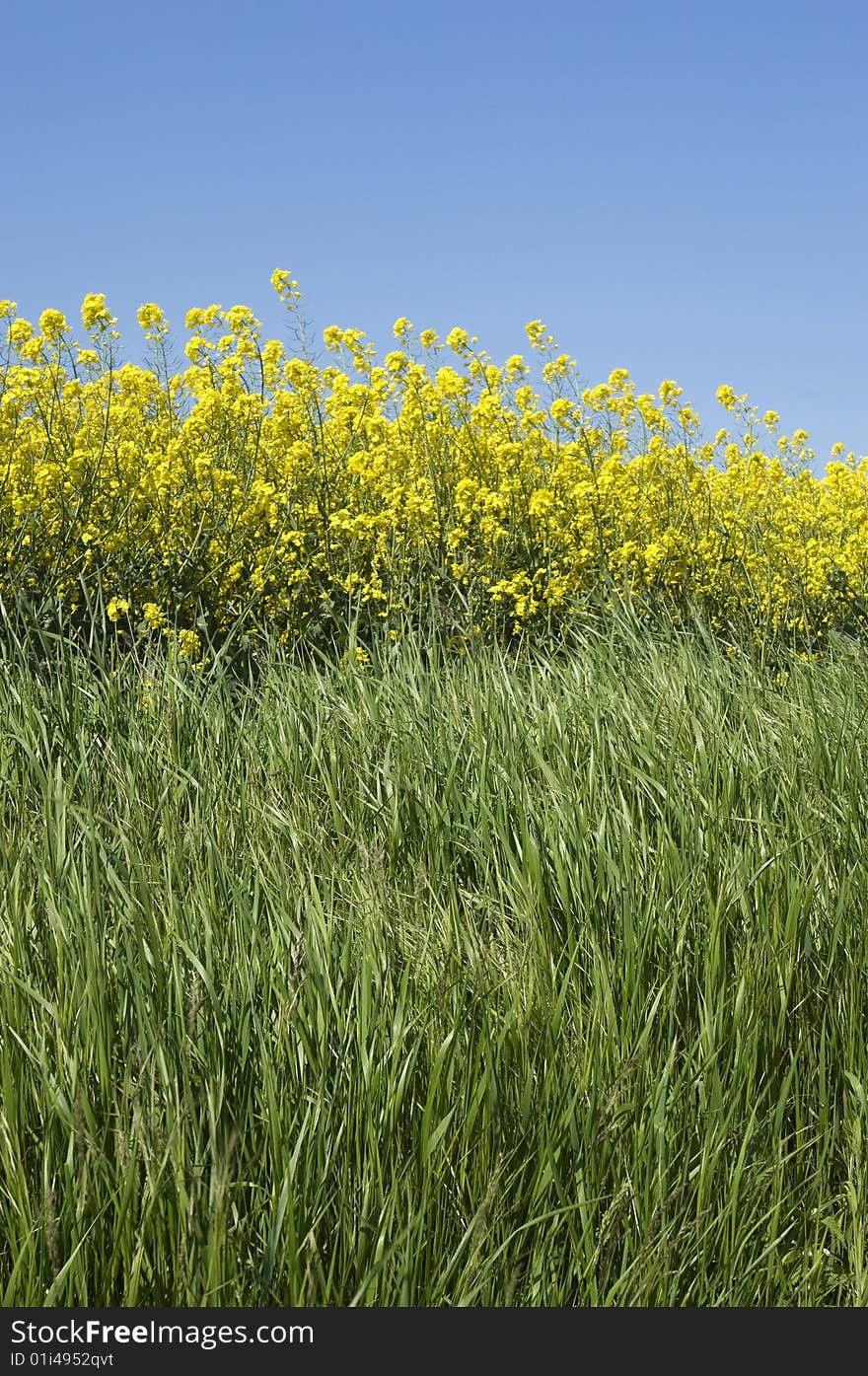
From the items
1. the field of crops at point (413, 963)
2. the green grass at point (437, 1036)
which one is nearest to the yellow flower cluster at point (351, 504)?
the field of crops at point (413, 963)

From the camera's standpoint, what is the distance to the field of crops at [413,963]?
5.05 feet

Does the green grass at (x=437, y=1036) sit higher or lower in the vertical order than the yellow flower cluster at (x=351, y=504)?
lower

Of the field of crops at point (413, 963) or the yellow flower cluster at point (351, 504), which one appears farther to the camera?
the yellow flower cluster at point (351, 504)

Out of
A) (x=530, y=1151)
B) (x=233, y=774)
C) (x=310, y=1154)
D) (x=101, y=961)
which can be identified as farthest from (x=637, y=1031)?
(x=233, y=774)

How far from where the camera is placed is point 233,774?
2.89m

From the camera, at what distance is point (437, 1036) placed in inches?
69.6

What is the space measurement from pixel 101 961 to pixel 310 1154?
43 centimetres

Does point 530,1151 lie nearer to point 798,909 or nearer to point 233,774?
point 798,909

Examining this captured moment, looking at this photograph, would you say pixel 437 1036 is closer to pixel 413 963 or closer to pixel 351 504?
pixel 413 963

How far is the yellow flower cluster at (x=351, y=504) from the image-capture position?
4750mm

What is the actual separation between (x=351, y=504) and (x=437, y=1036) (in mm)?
3732

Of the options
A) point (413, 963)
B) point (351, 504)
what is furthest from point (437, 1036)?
point (351, 504)

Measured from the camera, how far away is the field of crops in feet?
5.05

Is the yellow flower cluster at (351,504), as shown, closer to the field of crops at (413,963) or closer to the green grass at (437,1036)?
the field of crops at (413,963)
